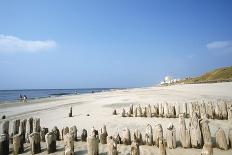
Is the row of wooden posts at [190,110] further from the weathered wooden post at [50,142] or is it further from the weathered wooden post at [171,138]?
the weathered wooden post at [50,142]

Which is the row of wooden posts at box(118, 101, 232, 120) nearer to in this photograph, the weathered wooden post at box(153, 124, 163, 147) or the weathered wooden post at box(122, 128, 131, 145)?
the weathered wooden post at box(153, 124, 163, 147)

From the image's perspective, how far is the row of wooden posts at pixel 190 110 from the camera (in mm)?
10531

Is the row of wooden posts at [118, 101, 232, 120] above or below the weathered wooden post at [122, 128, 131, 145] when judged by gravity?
above

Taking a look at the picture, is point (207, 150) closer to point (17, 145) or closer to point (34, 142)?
point (34, 142)

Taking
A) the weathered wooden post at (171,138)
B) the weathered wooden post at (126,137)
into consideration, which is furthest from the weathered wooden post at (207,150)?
the weathered wooden post at (126,137)

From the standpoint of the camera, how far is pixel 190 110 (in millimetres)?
11148

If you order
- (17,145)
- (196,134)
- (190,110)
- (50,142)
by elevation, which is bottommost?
(17,145)

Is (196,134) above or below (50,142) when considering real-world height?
above

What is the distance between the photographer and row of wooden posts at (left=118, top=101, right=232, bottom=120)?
10531 millimetres

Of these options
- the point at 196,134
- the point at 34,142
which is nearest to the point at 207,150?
the point at 196,134

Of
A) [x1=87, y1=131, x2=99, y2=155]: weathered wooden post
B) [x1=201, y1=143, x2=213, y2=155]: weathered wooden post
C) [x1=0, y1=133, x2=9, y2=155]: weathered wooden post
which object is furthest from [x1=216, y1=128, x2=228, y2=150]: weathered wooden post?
[x1=0, y1=133, x2=9, y2=155]: weathered wooden post

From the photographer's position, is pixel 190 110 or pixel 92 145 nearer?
pixel 92 145

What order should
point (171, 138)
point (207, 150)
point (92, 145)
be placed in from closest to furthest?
point (207, 150) < point (92, 145) < point (171, 138)

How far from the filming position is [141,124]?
11.0m
